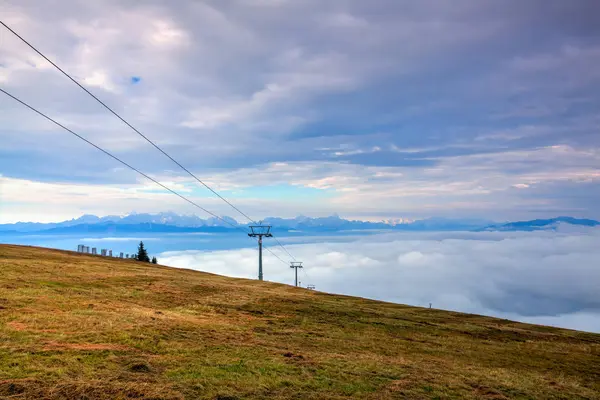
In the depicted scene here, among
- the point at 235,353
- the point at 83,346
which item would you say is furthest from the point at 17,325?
the point at 235,353

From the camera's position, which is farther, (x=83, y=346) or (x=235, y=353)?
(x=235, y=353)

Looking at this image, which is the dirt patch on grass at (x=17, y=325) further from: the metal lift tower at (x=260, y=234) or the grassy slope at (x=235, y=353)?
the metal lift tower at (x=260, y=234)

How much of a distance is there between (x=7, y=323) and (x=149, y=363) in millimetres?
9988

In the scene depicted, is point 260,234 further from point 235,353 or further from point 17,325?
point 235,353

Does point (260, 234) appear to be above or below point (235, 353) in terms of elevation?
above

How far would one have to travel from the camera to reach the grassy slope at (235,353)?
48.9ft

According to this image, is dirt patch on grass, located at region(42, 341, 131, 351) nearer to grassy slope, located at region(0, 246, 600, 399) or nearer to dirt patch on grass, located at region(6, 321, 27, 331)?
grassy slope, located at region(0, 246, 600, 399)

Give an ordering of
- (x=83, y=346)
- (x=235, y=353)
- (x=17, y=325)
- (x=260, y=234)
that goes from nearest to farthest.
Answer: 1. (x=83, y=346)
2. (x=235, y=353)
3. (x=17, y=325)
4. (x=260, y=234)

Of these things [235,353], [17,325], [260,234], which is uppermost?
[260,234]

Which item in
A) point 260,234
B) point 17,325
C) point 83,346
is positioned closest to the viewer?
point 83,346

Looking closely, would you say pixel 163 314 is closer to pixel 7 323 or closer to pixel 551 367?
pixel 7 323

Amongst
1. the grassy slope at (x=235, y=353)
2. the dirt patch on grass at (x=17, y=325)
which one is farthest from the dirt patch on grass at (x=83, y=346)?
the dirt patch on grass at (x=17, y=325)

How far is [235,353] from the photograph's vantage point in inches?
807

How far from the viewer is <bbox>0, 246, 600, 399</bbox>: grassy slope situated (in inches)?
587
